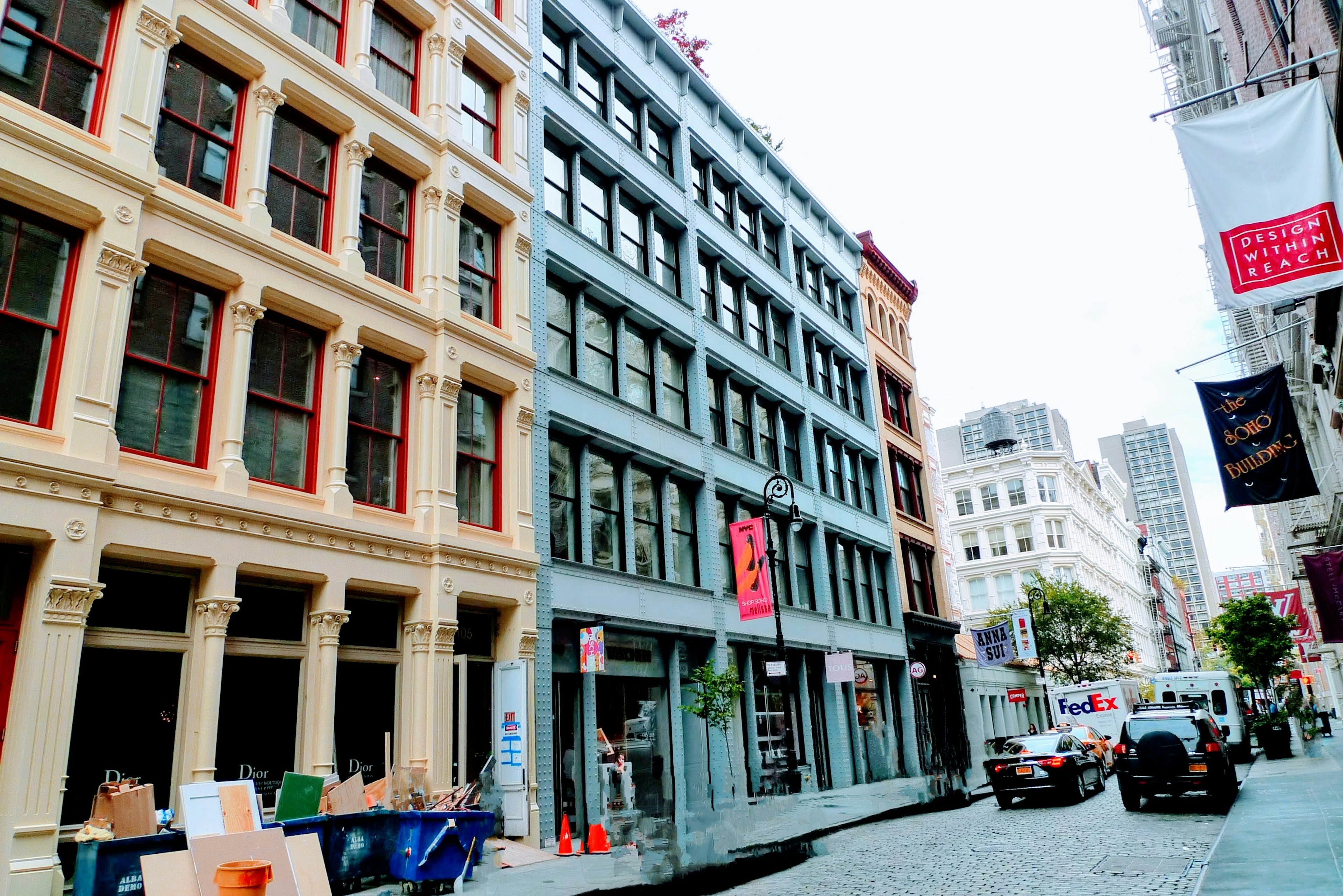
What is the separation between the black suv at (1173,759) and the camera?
1691 cm

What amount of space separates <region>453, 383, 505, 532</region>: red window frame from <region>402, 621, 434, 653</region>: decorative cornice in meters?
2.42

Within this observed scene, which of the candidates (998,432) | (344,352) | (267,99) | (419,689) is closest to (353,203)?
(267,99)

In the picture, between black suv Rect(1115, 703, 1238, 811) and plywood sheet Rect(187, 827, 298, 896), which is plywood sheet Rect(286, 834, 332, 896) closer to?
plywood sheet Rect(187, 827, 298, 896)

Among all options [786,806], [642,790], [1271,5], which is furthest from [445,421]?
[1271,5]

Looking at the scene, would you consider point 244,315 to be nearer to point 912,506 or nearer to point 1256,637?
point 912,506

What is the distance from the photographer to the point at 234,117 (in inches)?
588

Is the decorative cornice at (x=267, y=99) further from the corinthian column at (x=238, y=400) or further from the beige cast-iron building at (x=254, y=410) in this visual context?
the corinthian column at (x=238, y=400)

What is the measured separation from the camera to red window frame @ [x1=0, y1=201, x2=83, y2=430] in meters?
11.4

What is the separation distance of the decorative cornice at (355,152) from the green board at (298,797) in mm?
10523

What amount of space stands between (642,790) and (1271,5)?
20.1 metres

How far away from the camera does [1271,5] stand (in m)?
17.0

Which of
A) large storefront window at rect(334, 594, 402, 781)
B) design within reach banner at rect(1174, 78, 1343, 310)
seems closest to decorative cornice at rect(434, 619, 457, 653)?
large storefront window at rect(334, 594, 402, 781)

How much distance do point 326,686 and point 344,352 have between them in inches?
216

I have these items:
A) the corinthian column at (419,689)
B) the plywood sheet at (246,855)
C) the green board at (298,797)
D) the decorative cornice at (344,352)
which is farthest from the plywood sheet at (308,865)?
the decorative cornice at (344,352)
